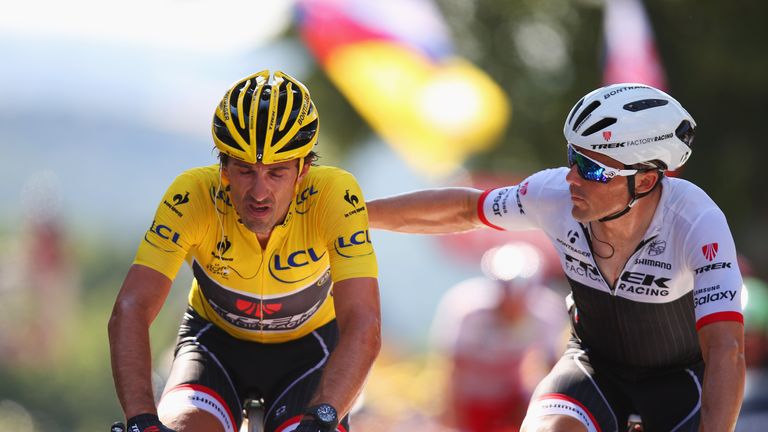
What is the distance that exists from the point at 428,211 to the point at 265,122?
1333mm

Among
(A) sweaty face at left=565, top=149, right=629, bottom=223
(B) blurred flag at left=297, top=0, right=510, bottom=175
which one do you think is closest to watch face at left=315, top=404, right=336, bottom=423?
(A) sweaty face at left=565, top=149, right=629, bottom=223

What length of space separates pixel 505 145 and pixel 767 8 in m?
4.62

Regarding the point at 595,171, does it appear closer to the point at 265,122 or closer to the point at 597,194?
the point at 597,194

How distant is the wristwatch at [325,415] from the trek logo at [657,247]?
170 centimetres

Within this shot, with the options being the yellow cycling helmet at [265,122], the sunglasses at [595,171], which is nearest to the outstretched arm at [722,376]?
the sunglasses at [595,171]

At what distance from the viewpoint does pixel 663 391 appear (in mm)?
5242

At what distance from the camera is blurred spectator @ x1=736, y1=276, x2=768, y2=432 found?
8.12m

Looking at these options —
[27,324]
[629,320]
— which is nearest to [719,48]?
[27,324]

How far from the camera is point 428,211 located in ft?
19.3

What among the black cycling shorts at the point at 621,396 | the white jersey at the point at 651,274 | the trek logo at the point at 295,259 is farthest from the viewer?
the trek logo at the point at 295,259

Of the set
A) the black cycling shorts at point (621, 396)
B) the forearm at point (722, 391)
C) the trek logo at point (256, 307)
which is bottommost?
the forearm at point (722, 391)

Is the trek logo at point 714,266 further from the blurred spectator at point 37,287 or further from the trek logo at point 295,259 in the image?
the blurred spectator at point 37,287

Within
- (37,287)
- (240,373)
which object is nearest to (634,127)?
(240,373)

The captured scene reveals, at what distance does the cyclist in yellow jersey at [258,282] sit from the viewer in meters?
4.69
